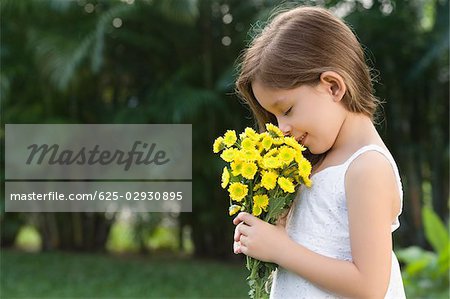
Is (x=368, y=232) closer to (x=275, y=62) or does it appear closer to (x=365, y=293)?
(x=365, y=293)

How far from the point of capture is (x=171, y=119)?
7.07 meters

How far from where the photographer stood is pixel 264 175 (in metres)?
1.64

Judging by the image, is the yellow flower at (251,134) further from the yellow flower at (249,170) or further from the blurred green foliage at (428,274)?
the blurred green foliage at (428,274)

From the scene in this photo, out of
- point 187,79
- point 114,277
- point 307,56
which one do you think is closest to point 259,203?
point 307,56

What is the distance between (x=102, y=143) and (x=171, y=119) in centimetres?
78

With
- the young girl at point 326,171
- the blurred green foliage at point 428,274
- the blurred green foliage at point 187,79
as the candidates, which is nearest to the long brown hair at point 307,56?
the young girl at point 326,171

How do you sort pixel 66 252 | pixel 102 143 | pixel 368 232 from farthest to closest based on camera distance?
pixel 66 252
pixel 102 143
pixel 368 232

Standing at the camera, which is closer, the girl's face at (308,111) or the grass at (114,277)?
the girl's face at (308,111)

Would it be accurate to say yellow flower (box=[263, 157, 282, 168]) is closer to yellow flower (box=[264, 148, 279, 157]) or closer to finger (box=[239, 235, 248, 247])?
yellow flower (box=[264, 148, 279, 157])

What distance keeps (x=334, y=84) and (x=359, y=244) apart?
14.0 inches

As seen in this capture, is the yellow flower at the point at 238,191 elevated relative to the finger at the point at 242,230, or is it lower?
elevated

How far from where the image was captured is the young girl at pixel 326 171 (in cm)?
159

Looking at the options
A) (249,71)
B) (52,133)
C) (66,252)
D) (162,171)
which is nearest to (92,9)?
(52,133)

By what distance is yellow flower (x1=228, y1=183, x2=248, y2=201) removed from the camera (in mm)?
1649
